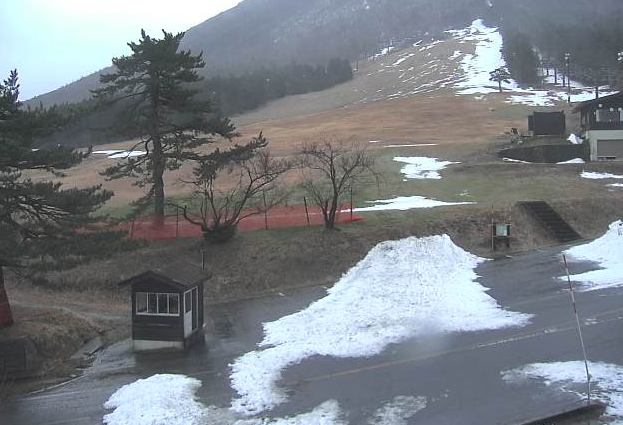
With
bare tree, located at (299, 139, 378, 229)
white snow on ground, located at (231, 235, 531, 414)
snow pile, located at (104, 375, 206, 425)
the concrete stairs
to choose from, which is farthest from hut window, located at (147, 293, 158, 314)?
the concrete stairs

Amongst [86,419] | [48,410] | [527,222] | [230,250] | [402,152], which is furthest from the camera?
[402,152]

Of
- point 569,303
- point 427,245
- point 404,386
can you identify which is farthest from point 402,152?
point 404,386

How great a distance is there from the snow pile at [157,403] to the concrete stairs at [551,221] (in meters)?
20.3

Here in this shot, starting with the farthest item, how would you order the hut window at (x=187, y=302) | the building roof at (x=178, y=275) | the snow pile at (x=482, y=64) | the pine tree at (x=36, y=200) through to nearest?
the snow pile at (x=482, y=64) → the hut window at (x=187, y=302) → the building roof at (x=178, y=275) → the pine tree at (x=36, y=200)

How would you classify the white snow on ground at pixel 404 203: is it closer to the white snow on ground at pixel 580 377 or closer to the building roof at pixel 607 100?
the white snow on ground at pixel 580 377

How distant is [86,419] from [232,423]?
3.33 m

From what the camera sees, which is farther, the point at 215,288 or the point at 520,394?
the point at 215,288

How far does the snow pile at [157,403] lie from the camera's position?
460 inches

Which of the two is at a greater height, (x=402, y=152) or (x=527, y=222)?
(x=402, y=152)

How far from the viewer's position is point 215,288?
24156 mm

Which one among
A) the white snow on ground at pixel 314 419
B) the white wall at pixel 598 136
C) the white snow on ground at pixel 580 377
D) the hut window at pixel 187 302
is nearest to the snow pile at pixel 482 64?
the white wall at pixel 598 136

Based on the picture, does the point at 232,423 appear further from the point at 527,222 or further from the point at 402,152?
the point at 402,152

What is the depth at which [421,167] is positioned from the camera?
44156 mm

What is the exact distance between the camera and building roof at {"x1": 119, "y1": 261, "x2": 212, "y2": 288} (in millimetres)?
17031
